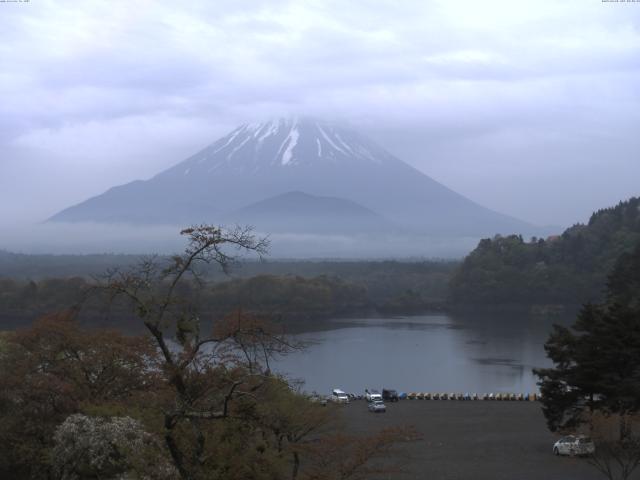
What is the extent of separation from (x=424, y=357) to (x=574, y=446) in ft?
54.0

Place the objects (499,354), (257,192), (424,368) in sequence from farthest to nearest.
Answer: (257,192)
(499,354)
(424,368)

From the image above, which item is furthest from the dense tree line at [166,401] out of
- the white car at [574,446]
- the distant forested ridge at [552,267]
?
the distant forested ridge at [552,267]

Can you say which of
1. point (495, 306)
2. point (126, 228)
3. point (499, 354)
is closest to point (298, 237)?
point (126, 228)

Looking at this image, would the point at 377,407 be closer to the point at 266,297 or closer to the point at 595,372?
the point at 595,372

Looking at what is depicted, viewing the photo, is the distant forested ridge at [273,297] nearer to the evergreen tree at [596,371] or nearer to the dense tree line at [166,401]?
the evergreen tree at [596,371]

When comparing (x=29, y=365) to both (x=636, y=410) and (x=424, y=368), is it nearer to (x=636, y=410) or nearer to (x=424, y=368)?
(x=636, y=410)

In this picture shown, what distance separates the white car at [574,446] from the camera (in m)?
10.3

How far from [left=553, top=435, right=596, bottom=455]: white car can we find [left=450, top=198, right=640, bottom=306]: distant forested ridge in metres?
35.1

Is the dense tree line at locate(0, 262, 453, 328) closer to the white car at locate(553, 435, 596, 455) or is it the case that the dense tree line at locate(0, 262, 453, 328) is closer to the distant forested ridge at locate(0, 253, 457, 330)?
the distant forested ridge at locate(0, 253, 457, 330)

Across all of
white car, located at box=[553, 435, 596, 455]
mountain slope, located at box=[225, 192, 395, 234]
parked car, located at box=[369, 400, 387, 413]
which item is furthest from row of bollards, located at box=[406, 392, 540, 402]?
mountain slope, located at box=[225, 192, 395, 234]

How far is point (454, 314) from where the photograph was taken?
4497cm

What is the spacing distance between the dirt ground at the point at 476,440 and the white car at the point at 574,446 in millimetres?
123

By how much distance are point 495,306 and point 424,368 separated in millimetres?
23971

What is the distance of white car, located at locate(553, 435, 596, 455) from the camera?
10.3 meters
